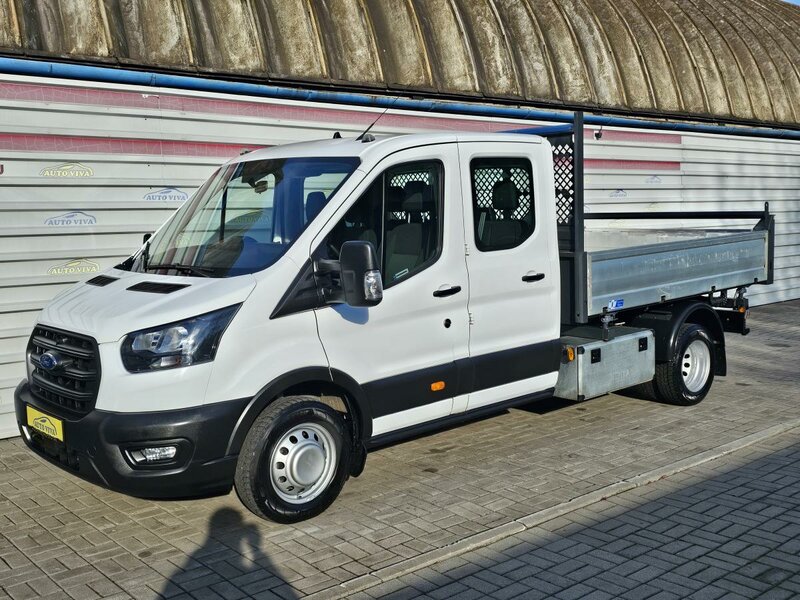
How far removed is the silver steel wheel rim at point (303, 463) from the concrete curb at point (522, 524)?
2.94 feet

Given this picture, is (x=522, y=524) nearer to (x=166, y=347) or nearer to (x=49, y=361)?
(x=166, y=347)

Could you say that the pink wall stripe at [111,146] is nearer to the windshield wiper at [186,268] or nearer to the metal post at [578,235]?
the windshield wiper at [186,268]

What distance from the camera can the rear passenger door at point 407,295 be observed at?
5.70 meters

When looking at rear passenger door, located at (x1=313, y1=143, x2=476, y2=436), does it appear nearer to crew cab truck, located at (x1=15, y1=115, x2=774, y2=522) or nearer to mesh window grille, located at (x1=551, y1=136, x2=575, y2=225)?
crew cab truck, located at (x1=15, y1=115, x2=774, y2=522)

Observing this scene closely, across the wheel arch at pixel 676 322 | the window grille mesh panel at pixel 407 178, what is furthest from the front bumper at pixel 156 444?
the wheel arch at pixel 676 322

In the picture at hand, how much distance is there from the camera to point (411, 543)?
5.24 meters

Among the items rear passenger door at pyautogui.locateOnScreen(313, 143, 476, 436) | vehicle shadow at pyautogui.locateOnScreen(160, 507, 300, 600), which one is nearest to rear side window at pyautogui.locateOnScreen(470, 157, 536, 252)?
rear passenger door at pyautogui.locateOnScreen(313, 143, 476, 436)

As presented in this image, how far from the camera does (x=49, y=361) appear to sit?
218 inches

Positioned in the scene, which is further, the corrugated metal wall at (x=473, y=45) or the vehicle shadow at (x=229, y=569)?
the corrugated metal wall at (x=473, y=45)

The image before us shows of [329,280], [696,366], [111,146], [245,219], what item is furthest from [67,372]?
[696,366]

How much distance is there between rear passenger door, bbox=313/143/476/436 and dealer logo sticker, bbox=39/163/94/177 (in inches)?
145

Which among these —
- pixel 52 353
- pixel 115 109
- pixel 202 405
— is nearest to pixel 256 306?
pixel 202 405

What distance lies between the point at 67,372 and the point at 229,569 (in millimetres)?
1559

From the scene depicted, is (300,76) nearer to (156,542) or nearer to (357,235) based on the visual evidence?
(357,235)
